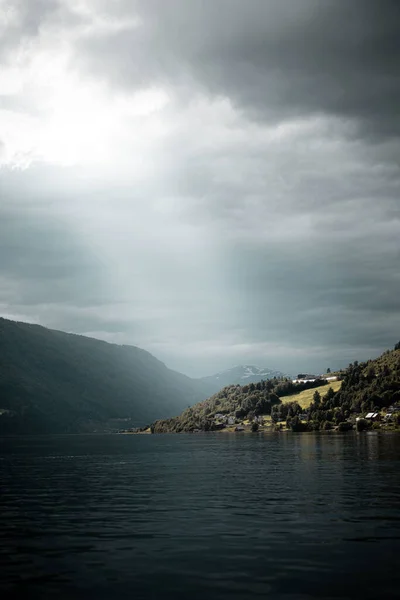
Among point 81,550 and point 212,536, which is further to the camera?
point 212,536

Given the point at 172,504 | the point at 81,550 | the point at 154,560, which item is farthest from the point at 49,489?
the point at 154,560

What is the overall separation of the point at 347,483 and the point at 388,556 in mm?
40104

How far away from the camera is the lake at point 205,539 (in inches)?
1167

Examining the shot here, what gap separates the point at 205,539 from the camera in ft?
135

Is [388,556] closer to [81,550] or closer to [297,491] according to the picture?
[81,550]

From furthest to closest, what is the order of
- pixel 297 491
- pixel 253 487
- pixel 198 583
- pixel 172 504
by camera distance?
pixel 253 487 → pixel 297 491 → pixel 172 504 → pixel 198 583

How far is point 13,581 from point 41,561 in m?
4.85

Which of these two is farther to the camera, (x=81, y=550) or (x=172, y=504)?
(x=172, y=504)

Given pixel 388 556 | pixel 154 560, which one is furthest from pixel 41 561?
pixel 388 556

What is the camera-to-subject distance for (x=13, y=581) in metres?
31.3

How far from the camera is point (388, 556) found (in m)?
34.9

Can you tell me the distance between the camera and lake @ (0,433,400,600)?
97.2ft

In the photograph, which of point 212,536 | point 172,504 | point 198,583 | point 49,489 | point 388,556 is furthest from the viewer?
point 49,489

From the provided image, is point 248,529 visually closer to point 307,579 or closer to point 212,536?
point 212,536
